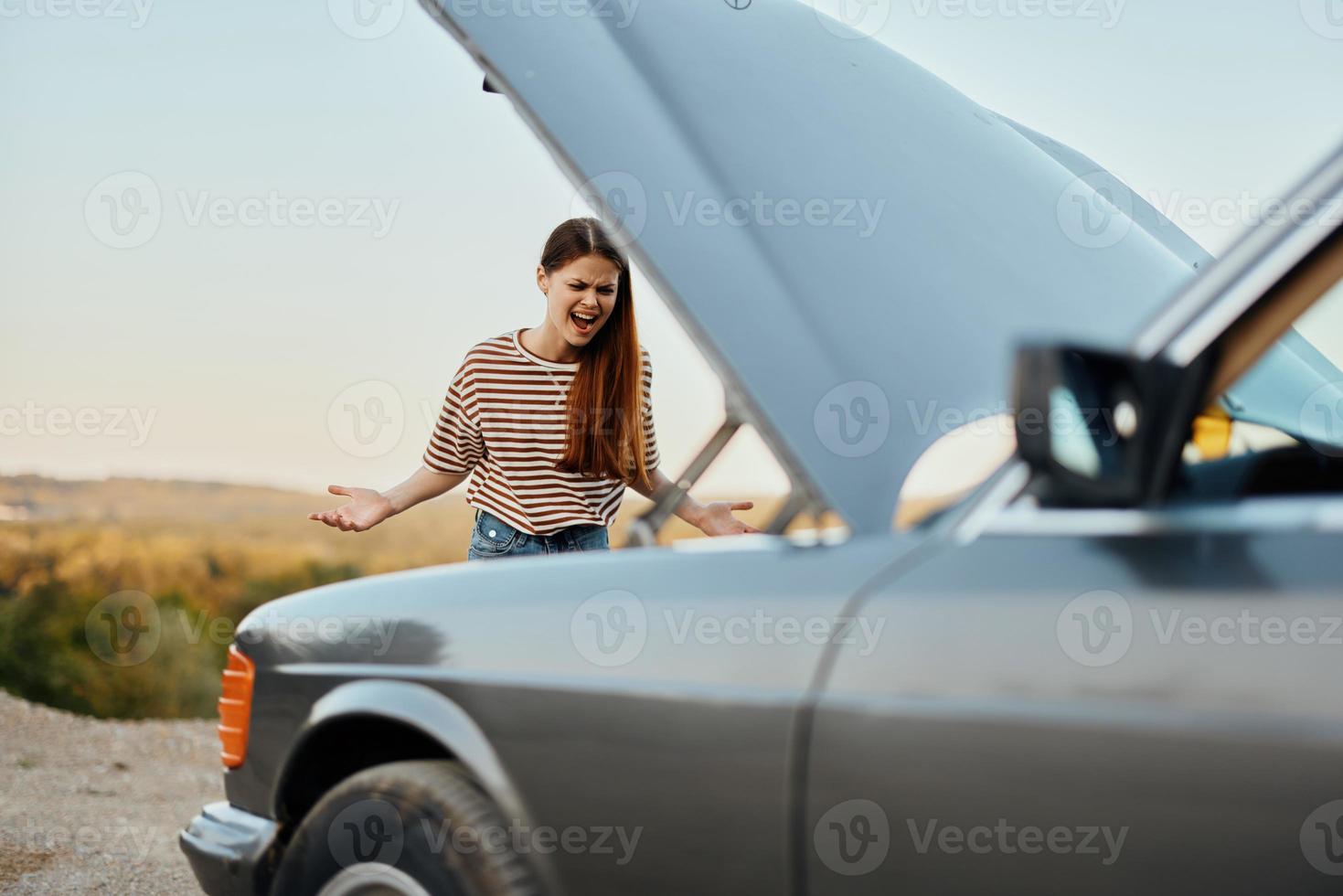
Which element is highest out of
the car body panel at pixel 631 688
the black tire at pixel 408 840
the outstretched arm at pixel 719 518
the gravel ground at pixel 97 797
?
the outstretched arm at pixel 719 518

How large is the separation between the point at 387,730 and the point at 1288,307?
5.40 feet

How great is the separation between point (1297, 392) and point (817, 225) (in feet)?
3.05

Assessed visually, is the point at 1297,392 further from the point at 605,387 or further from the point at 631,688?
the point at 605,387

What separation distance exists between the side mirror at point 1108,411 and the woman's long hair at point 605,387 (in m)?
2.16

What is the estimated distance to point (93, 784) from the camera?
23.6 feet

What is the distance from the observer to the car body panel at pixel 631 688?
172cm

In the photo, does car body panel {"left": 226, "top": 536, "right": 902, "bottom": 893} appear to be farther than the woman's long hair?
No

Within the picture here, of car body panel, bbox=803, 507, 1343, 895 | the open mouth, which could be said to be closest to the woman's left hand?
the open mouth

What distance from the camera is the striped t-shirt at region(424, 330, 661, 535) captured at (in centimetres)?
360

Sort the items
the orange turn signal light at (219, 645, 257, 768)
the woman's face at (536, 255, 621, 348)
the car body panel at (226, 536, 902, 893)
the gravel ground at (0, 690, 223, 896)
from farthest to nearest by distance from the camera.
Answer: the gravel ground at (0, 690, 223, 896)
the woman's face at (536, 255, 621, 348)
the orange turn signal light at (219, 645, 257, 768)
the car body panel at (226, 536, 902, 893)

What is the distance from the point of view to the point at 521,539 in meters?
3.60

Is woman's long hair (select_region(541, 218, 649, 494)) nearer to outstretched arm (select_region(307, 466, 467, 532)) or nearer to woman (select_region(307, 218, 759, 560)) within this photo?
woman (select_region(307, 218, 759, 560))

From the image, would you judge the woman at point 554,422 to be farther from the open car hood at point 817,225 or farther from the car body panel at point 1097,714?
the car body panel at point 1097,714

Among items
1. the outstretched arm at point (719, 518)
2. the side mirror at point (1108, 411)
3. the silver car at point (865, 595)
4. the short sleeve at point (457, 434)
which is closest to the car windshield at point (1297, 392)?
the silver car at point (865, 595)
